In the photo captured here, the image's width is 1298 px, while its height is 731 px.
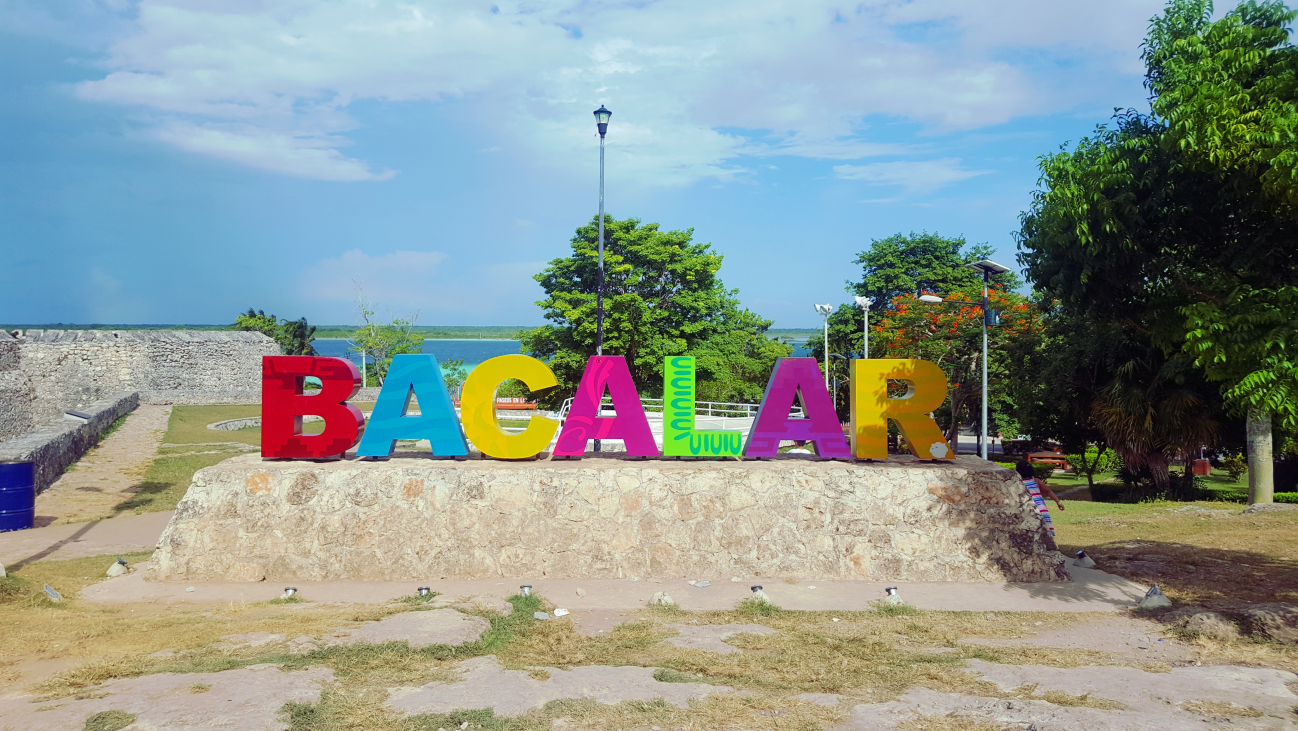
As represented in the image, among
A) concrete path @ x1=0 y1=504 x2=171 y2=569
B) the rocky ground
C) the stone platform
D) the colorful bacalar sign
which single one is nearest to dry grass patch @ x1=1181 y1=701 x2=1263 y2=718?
the rocky ground

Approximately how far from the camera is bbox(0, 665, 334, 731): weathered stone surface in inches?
244

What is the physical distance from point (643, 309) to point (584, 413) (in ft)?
88.3

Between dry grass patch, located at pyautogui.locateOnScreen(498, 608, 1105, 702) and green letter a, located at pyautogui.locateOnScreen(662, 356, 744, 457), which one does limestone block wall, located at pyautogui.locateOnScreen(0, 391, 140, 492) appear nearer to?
green letter a, located at pyautogui.locateOnScreen(662, 356, 744, 457)

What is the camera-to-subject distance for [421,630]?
8945mm

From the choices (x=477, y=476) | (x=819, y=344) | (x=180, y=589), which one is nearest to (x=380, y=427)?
(x=477, y=476)

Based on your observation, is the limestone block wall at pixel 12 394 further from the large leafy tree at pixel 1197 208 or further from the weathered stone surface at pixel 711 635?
the large leafy tree at pixel 1197 208

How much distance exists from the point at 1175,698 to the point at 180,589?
12.1m

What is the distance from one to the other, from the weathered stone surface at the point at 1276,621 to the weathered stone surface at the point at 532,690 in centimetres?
610

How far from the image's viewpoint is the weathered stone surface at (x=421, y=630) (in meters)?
8.59

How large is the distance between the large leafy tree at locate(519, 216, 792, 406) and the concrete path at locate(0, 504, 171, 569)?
24.7 m

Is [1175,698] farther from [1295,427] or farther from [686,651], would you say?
[686,651]

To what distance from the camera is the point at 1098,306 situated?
43.8 feet

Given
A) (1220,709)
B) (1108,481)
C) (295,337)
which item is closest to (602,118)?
(1220,709)

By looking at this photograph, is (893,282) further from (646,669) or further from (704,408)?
(646,669)
